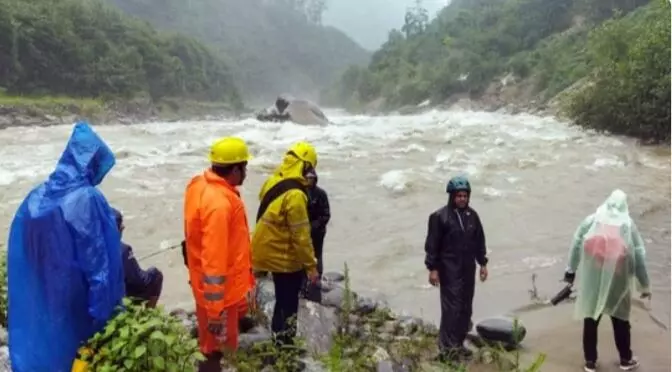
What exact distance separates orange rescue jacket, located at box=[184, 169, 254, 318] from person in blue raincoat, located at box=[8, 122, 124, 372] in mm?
491

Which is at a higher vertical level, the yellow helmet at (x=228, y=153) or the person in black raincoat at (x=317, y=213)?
the yellow helmet at (x=228, y=153)

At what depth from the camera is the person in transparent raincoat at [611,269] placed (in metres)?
5.09

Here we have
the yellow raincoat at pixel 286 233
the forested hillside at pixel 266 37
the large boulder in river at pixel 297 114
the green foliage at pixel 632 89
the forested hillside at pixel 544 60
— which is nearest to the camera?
the yellow raincoat at pixel 286 233

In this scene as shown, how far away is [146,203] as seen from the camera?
512 inches

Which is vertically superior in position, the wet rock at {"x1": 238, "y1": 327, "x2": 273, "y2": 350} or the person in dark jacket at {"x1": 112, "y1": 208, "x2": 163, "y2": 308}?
the person in dark jacket at {"x1": 112, "y1": 208, "x2": 163, "y2": 308}

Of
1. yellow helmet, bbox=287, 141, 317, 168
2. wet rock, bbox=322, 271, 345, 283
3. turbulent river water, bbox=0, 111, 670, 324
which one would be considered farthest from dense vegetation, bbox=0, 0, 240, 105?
yellow helmet, bbox=287, 141, 317, 168

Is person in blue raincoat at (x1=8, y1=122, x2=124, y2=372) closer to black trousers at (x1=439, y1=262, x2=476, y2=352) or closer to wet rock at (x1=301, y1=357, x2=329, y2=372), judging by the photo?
wet rock at (x1=301, y1=357, x2=329, y2=372)

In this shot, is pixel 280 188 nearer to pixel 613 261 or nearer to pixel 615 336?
pixel 613 261

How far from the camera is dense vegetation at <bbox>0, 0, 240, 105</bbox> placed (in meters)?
48.8

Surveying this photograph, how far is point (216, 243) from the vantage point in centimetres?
356

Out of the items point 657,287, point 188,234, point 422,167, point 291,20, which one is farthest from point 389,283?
point 291,20

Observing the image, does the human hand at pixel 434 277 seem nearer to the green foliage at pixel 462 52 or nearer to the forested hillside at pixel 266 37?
the green foliage at pixel 462 52

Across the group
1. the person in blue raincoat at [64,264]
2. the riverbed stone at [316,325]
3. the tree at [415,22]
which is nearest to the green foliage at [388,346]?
the riverbed stone at [316,325]

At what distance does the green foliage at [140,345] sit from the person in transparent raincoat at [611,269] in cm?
320
